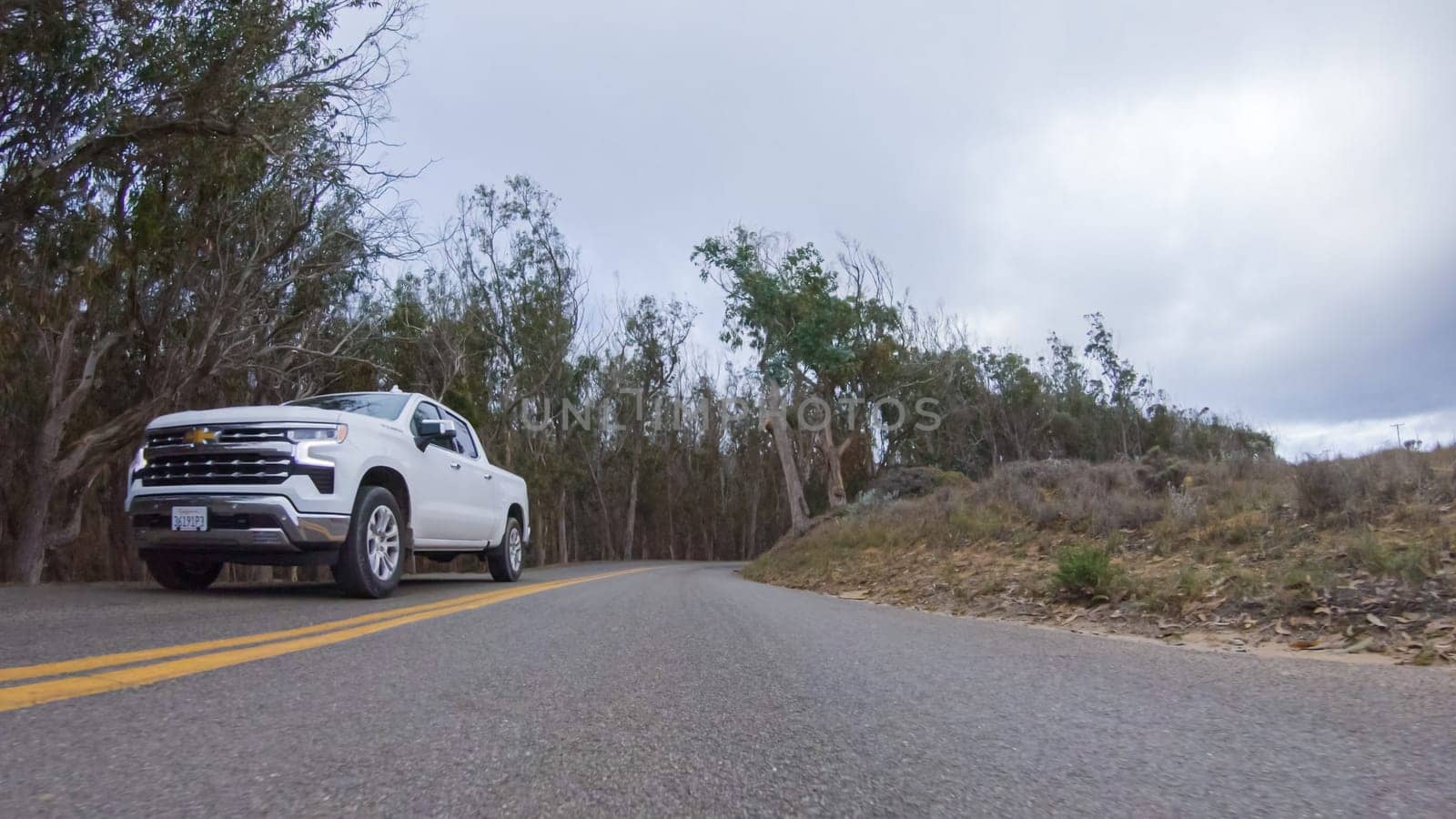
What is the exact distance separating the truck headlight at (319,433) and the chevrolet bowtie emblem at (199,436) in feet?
2.00

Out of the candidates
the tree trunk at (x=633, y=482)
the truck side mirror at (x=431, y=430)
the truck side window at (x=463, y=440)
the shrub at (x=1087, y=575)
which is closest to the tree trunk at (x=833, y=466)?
the tree trunk at (x=633, y=482)

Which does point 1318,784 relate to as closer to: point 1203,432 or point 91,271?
point 91,271

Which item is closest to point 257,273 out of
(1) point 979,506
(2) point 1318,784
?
(1) point 979,506

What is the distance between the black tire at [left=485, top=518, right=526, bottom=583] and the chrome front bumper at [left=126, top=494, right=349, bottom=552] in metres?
4.45

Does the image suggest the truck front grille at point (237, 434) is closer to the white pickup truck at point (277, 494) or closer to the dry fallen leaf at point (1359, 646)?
the white pickup truck at point (277, 494)

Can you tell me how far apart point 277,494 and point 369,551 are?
3.25ft

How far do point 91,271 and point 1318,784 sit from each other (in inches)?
571

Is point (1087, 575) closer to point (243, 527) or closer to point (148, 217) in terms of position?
point (243, 527)

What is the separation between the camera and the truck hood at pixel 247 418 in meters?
7.17

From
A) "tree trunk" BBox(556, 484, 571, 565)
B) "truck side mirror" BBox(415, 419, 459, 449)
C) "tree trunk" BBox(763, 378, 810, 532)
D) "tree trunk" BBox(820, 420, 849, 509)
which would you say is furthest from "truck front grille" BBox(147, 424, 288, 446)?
"tree trunk" BBox(556, 484, 571, 565)

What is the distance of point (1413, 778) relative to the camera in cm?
263

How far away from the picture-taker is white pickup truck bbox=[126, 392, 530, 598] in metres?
6.88

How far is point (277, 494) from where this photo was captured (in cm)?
689

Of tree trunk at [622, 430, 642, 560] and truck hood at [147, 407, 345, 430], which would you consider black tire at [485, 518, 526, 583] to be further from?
tree trunk at [622, 430, 642, 560]
